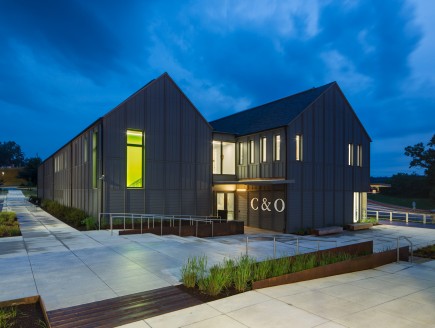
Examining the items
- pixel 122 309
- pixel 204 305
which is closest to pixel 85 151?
pixel 122 309

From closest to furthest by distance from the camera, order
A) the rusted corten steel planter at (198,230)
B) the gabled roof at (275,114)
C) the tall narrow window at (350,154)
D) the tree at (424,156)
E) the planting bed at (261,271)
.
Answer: the planting bed at (261,271), the rusted corten steel planter at (198,230), the gabled roof at (275,114), the tall narrow window at (350,154), the tree at (424,156)

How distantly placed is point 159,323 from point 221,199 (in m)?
17.3

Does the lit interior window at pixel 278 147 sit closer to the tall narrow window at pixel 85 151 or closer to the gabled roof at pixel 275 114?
the gabled roof at pixel 275 114

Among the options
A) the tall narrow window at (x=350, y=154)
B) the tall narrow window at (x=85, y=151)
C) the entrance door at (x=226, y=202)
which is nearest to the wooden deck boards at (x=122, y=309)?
the tall narrow window at (x=85, y=151)

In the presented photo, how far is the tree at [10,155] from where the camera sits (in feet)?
524

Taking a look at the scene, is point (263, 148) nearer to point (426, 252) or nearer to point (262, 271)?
point (426, 252)

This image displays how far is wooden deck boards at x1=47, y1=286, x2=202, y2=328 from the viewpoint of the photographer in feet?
17.2

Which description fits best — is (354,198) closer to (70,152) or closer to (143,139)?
(143,139)

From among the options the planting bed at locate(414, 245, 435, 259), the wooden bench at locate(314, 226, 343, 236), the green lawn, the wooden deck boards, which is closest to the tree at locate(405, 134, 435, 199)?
the green lawn

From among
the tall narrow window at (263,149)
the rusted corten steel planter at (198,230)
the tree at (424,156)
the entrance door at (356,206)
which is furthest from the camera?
the tree at (424,156)

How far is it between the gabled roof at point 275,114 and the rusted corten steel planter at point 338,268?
10409 millimetres

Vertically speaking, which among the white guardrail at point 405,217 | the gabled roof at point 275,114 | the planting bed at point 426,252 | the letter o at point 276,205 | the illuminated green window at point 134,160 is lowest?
the white guardrail at point 405,217

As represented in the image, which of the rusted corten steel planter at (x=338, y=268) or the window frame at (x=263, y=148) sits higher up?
the window frame at (x=263, y=148)

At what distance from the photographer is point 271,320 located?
540 cm
